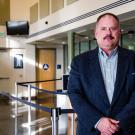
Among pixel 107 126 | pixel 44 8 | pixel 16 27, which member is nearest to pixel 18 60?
pixel 16 27

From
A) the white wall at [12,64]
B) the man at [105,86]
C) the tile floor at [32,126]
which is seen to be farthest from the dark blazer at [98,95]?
the white wall at [12,64]

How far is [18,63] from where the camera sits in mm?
18312

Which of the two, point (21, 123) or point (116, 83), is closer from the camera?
point (116, 83)

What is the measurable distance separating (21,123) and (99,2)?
14.2 ft

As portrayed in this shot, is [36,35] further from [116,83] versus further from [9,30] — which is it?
[116,83]

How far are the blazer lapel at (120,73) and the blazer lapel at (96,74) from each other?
0.08 m

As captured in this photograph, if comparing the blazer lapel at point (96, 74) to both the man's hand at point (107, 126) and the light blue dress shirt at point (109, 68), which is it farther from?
the man's hand at point (107, 126)

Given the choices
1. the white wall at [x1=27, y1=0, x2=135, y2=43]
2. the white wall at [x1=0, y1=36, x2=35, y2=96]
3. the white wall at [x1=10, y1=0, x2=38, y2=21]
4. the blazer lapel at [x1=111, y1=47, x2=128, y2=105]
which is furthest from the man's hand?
the white wall at [x1=10, y1=0, x2=38, y2=21]

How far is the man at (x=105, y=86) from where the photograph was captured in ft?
7.63

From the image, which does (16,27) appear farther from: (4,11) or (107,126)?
(107,126)

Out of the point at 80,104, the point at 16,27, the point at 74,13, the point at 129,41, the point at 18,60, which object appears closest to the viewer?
the point at 80,104

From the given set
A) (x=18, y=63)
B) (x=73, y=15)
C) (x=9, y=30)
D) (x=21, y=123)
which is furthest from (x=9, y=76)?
(x=21, y=123)

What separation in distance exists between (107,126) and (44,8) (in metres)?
14.2

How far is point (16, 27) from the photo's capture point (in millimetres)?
17781
